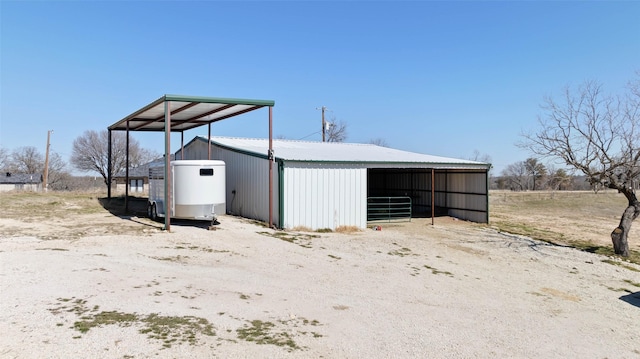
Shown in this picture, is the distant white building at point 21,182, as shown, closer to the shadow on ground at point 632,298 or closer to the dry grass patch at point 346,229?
the dry grass patch at point 346,229

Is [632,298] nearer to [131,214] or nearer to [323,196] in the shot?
[323,196]

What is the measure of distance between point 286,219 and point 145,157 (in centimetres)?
5619

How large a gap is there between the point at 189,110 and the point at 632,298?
42.4ft

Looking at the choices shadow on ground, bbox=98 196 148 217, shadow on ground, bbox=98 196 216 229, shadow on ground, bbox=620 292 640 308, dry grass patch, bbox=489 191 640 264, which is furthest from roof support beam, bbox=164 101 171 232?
dry grass patch, bbox=489 191 640 264

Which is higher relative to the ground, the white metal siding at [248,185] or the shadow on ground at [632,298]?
the white metal siding at [248,185]

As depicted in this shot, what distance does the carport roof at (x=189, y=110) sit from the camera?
463 inches

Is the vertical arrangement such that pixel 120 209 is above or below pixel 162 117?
below

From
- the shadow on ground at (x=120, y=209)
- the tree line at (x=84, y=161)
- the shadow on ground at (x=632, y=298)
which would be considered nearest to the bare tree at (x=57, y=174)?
the tree line at (x=84, y=161)

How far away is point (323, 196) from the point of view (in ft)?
44.7

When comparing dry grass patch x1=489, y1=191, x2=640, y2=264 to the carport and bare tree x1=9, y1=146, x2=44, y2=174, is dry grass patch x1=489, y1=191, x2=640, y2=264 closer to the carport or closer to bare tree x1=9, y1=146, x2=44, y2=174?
the carport

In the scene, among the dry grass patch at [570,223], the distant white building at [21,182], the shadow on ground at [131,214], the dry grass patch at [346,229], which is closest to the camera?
the shadow on ground at [131,214]

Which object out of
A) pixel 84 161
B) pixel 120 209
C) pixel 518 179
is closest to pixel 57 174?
pixel 84 161

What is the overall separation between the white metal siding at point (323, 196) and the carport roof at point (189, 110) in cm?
249

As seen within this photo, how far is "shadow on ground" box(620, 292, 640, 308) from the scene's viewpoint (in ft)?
24.4
